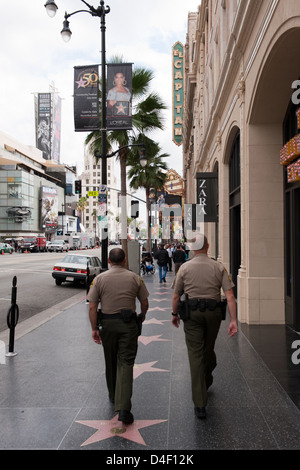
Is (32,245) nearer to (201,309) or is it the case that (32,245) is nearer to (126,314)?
(126,314)

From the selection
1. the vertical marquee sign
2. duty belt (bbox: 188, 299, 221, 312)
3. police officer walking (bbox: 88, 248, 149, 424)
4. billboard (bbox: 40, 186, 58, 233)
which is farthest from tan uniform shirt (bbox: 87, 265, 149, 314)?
billboard (bbox: 40, 186, 58, 233)

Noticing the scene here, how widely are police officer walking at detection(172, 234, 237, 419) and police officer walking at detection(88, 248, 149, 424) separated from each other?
55cm

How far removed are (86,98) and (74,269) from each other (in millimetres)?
8361

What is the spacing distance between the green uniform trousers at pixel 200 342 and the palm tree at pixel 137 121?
12.6m

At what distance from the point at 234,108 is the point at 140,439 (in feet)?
32.4

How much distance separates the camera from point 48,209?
98.6m

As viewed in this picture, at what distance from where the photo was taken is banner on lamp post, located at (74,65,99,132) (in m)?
13.0

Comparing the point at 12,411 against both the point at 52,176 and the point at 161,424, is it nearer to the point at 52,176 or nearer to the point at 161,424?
the point at 161,424

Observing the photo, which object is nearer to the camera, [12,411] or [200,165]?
[12,411]

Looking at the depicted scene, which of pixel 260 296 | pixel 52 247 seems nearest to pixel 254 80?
pixel 260 296

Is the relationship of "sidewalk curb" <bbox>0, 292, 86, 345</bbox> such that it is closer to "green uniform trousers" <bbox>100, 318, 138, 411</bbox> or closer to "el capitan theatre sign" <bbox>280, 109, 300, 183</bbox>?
"green uniform trousers" <bbox>100, 318, 138, 411</bbox>

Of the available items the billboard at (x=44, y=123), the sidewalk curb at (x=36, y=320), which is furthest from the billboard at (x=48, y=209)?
the sidewalk curb at (x=36, y=320)

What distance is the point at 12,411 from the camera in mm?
4605

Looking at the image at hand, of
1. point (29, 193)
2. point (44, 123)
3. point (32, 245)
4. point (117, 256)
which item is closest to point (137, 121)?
point (117, 256)
